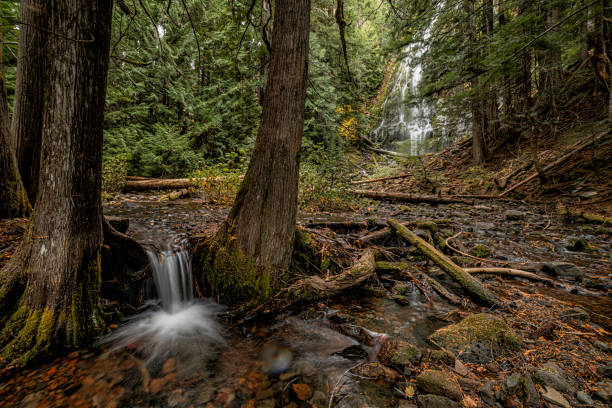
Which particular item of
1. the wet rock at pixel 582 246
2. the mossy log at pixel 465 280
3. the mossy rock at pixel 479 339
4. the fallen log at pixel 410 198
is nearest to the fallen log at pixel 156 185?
the fallen log at pixel 410 198

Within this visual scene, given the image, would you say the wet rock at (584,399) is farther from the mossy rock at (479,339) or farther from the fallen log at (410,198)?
the fallen log at (410,198)

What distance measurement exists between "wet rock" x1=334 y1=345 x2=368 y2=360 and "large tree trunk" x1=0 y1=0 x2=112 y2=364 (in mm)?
2335

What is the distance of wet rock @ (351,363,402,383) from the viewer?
1.85m

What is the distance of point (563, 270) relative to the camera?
3.41 meters

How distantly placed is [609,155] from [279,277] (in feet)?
32.5

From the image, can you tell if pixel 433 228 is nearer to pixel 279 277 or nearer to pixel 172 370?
pixel 279 277

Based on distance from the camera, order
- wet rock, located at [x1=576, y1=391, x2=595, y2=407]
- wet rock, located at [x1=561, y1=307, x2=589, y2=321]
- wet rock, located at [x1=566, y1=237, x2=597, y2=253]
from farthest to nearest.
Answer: wet rock, located at [x1=566, y1=237, x2=597, y2=253] → wet rock, located at [x1=561, y1=307, x2=589, y2=321] → wet rock, located at [x1=576, y1=391, x2=595, y2=407]

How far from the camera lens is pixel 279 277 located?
272 cm

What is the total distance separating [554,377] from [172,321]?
3.51 m

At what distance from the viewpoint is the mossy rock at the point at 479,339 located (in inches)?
74.7

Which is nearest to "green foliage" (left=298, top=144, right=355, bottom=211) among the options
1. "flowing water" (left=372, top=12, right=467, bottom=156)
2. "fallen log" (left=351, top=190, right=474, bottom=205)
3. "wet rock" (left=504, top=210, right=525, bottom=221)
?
"fallen log" (left=351, top=190, right=474, bottom=205)

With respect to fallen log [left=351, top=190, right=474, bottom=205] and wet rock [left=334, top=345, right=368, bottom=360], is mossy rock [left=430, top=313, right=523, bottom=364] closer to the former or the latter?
wet rock [left=334, top=345, right=368, bottom=360]

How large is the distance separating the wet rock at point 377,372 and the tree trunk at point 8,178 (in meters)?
4.80

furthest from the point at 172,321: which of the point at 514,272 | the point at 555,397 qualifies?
the point at 514,272
